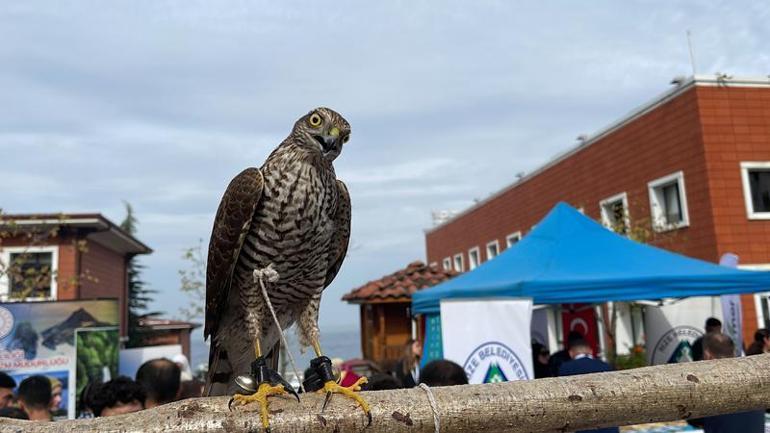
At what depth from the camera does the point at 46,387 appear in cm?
517

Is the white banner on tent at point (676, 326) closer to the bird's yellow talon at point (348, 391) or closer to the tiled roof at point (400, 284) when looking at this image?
the tiled roof at point (400, 284)

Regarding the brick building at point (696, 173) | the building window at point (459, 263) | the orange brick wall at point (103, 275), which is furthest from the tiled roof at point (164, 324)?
the brick building at point (696, 173)

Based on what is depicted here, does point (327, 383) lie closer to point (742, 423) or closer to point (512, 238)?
point (742, 423)

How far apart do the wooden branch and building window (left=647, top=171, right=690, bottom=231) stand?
15.7 m

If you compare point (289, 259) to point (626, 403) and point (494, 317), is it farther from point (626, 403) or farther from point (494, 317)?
point (494, 317)

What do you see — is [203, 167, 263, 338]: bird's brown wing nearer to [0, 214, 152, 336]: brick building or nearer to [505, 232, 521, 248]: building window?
[0, 214, 152, 336]: brick building

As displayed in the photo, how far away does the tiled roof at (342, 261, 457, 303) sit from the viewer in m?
16.8

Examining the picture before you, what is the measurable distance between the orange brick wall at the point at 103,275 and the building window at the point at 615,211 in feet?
52.5

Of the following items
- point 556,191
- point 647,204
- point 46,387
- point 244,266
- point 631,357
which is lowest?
point 631,357

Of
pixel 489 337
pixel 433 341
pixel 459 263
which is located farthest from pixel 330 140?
pixel 459 263

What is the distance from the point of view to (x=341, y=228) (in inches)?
121

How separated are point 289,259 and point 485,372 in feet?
15.7

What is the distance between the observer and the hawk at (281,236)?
2.64 m

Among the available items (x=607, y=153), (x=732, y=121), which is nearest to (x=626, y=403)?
(x=732, y=121)
